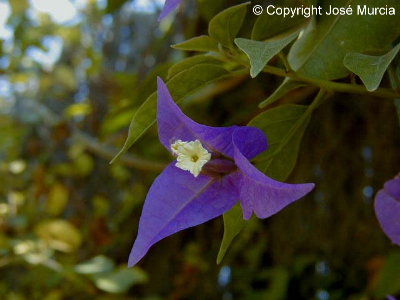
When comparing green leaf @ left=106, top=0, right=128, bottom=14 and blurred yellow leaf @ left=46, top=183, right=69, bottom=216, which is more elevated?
green leaf @ left=106, top=0, right=128, bottom=14

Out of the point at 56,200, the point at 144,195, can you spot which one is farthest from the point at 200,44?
the point at 56,200

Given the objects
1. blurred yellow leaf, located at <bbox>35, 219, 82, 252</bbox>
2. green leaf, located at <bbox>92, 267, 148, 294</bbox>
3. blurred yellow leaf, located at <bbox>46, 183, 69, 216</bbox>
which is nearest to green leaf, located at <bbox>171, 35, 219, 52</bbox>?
green leaf, located at <bbox>92, 267, 148, 294</bbox>

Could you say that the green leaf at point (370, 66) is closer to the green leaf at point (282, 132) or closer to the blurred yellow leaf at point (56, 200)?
the green leaf at point (282, 132)

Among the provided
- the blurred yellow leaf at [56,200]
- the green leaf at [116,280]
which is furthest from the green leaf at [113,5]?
the blurred yellow leaf at [56,200]

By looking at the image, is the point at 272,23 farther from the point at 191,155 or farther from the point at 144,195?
the point at 144,195

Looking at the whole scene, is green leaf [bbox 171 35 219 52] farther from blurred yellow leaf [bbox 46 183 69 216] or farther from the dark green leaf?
blurred yellow leaf [bbox 46 183 69 216]

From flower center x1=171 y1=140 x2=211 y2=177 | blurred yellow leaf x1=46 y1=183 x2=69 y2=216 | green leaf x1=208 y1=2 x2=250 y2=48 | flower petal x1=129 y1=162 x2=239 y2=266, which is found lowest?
blurred yellow leaf x1=46 y1=183 x2=69 y2=216
